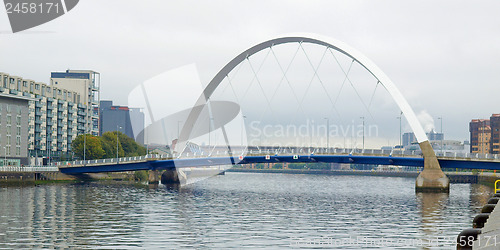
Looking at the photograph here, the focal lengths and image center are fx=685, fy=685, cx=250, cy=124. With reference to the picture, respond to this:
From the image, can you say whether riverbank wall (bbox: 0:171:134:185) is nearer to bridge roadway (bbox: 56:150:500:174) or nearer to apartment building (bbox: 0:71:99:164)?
bridge roadway (bbox: 56:150:500:174)

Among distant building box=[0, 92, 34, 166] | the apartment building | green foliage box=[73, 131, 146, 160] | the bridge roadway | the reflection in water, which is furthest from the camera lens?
green foliage box=[73, 131, 146, 160]

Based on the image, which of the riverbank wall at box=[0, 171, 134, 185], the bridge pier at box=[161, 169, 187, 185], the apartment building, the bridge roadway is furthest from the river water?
the apartment building

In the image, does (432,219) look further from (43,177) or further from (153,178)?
(43,177)

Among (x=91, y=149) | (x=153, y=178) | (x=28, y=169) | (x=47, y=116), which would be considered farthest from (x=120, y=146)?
(x=28, y=169)

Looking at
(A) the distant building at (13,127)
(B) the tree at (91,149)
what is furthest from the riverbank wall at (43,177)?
(A) the distant building at (13,127)

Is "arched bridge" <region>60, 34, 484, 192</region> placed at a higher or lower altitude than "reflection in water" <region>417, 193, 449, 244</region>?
higher

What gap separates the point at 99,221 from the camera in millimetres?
45438

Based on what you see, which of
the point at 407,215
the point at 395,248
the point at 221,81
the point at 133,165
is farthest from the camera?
the point at 133,165

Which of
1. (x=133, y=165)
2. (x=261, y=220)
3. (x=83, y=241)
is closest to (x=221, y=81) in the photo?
(x=133, y=165)

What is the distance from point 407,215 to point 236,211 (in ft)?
44.6

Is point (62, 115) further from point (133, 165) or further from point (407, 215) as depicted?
point (407, 215)

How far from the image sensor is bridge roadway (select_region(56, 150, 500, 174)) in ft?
312

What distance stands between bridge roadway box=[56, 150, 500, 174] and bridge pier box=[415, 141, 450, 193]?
7.82 feet

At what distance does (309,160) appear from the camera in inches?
4018
